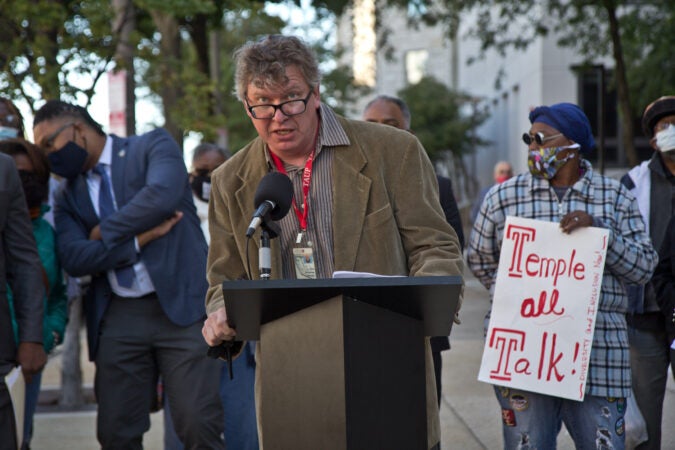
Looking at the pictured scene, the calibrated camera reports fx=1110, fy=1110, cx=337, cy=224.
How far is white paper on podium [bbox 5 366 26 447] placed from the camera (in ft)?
16.5

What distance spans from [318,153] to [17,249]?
193 centimetres

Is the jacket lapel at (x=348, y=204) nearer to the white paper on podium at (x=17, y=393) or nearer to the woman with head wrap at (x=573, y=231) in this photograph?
the woman with head wrap at (x=573, y=231)

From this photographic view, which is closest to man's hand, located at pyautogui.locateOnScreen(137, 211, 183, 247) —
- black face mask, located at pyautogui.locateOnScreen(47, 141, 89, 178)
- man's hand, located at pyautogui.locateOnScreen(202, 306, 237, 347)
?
black face mask, located at pyautogui.locateOnScreen(47, 141, 89, 178)

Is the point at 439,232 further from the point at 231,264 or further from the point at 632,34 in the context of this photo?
the point at 632,34

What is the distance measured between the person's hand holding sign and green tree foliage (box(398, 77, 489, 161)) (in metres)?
37.1

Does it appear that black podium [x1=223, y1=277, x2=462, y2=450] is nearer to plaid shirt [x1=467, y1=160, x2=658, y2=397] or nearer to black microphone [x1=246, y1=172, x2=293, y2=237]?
black microphone [x1=246, y1=172, x2=293, y2=237]

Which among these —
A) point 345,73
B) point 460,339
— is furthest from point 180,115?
point 345,73

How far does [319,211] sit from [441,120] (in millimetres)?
40233

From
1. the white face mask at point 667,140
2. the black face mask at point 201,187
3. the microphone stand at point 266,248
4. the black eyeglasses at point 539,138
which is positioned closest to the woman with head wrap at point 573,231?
the black eyeglasses at point 539,138

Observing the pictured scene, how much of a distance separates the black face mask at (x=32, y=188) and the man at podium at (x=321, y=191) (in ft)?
6.78

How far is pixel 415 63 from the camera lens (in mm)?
67250

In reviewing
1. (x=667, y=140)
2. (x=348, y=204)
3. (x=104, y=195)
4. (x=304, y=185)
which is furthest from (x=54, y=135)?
(x=667, y=140)

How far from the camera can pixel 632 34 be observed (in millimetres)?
19359

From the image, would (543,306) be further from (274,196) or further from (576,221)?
(274,196)
